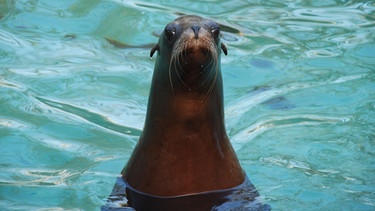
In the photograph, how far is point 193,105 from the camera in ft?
15.4

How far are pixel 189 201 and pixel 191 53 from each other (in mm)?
832

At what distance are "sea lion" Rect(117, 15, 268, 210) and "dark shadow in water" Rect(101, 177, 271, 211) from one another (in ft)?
0.04

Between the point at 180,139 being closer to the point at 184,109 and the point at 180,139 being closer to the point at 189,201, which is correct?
the point at 184,109

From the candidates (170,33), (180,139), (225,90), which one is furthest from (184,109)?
(225,90)

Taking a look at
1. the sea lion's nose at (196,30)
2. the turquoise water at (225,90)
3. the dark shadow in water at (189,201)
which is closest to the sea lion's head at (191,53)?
the sea lion's nose at (196,30)

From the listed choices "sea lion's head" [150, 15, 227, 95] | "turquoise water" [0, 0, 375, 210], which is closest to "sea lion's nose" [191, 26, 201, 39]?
"sea lion's head" [150, 15, 227, 95]

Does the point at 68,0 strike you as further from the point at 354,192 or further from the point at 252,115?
the point at 354,192

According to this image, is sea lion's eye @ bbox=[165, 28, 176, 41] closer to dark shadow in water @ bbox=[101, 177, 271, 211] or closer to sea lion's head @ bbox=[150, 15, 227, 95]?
sea lion's head @ bbox=[150, 15, 227, 95]

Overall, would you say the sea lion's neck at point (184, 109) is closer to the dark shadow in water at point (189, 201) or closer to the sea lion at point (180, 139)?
the sea lion at point (180, 139)

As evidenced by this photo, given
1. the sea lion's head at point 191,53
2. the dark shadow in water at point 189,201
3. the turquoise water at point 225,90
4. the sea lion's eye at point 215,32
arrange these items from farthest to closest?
the turquoise water at point 225,90 → the dark shadow in water at point 189,201 → the sea lion's eye at point 215,32 → the sea lion's head at point 191,53

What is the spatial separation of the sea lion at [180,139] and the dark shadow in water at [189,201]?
0.01 metres

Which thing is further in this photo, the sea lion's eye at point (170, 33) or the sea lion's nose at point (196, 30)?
the sea lion's eye at point (170, 33)

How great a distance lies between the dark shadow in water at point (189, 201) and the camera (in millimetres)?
4754

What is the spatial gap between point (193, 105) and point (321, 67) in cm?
330
